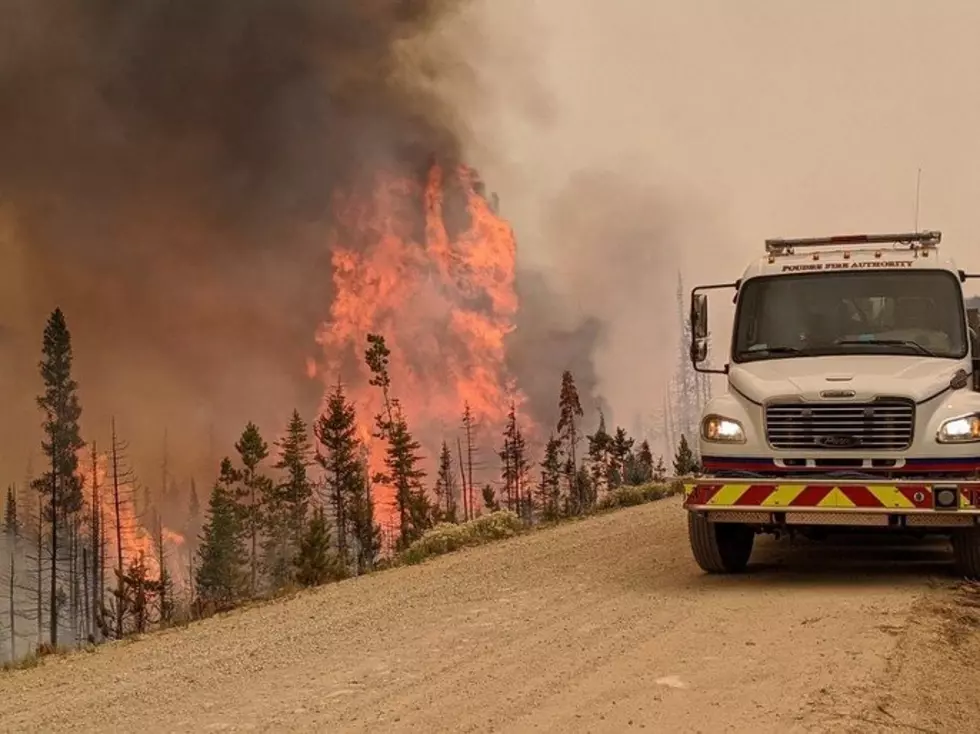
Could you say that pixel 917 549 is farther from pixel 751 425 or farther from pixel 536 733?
pixel 536 733

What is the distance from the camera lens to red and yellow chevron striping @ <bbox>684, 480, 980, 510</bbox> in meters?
9.11

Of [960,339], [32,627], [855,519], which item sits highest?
[960,339]

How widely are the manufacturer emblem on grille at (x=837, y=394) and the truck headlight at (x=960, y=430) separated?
900 millimetres

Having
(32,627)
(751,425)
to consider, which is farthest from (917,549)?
(32,627)

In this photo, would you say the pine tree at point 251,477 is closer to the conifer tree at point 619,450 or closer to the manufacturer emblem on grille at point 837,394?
the conifer tree at point 619,450

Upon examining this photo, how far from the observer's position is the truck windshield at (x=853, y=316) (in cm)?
1048

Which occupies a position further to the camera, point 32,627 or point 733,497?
point 32,627

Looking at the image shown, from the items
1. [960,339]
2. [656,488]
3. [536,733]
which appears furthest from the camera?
[656,488]

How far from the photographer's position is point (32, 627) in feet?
369

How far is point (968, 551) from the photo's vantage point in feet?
31.8

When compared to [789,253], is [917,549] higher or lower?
lower

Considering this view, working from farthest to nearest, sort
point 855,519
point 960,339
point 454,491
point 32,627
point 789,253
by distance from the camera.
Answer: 1. point 454,491
2. point 32,627
3. point 789,253
4. point 960,339
5. point 855,519

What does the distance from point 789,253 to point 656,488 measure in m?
12.7

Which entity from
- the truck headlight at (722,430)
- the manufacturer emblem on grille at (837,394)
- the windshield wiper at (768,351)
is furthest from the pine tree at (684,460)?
the manufacturer emblem on grille at (837,394)
